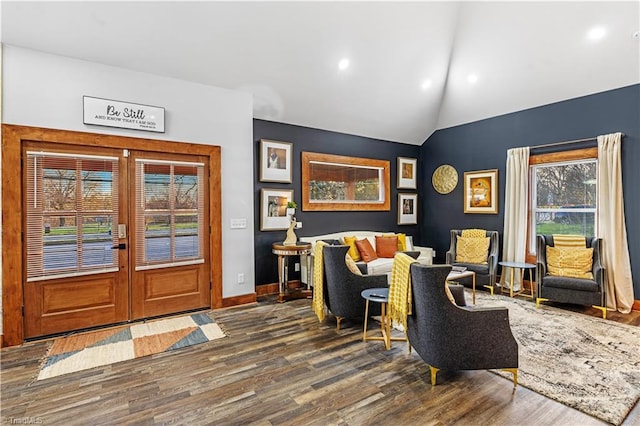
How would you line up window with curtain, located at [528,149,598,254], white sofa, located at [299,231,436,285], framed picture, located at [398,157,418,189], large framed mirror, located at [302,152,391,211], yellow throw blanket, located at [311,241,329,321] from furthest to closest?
framed picture, located at [398,157,418,189], large framed mirror, located at [302,152,391,211], white sofa, located at [299,231,436,285], window with curtain, located at [528,149,598,254], yellow throw blanket, located at [311,241,329,321]

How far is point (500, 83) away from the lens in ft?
18.1

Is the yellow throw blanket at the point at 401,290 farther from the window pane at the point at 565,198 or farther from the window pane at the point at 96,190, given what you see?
the window pane at the point at 565,198

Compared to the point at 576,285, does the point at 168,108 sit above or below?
above

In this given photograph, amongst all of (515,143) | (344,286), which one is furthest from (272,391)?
(515,143)

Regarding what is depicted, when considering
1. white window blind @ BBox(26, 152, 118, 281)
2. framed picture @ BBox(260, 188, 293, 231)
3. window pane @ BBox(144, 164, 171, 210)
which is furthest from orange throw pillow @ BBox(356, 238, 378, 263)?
white window blind @ BBox(26, 152, 118, 281)

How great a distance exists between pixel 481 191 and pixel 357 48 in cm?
369

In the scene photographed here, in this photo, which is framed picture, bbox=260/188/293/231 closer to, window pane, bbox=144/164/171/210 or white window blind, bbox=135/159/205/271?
white window blind, bbox=135/159/205/271

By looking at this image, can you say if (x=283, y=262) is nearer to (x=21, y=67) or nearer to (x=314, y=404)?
(x=314, y=404)

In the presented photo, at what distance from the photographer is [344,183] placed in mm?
6457

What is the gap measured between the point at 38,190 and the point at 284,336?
3.11 meters

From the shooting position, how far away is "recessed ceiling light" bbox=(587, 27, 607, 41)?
4199 millimetres

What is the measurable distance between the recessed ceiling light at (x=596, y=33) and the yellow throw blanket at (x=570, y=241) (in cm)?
273

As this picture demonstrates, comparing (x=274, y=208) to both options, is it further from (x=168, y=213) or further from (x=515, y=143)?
(x=515, y=143)

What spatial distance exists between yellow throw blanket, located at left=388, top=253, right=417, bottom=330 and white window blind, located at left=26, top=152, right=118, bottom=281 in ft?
10.8
